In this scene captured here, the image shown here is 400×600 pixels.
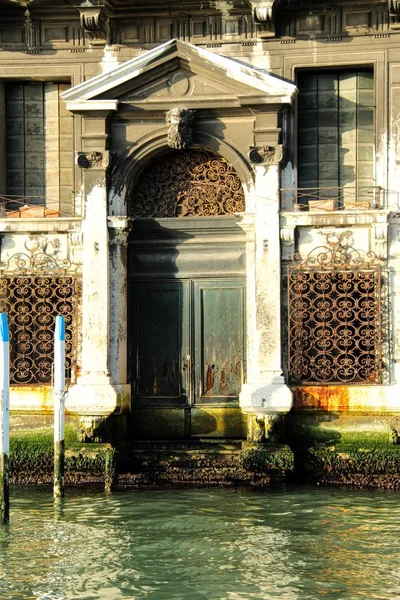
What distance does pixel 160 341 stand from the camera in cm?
1548

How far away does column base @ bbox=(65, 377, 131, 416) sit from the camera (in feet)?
48.5

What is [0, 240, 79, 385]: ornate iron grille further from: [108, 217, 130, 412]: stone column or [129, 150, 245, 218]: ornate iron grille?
[129, 150, 245, 218]: ornate iron grille

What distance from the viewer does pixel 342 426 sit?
14.6m

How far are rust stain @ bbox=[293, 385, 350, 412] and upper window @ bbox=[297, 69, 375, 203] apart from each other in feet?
7.62

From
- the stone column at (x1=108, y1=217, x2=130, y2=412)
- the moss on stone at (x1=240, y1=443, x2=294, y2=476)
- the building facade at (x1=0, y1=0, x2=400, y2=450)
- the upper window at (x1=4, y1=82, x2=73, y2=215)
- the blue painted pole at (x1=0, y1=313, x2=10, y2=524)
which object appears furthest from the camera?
the upper window at (x1=4, y1=82, x2=73, y2=215)

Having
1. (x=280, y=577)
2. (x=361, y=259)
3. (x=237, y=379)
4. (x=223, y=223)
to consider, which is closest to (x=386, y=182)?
(x=361, y=259)

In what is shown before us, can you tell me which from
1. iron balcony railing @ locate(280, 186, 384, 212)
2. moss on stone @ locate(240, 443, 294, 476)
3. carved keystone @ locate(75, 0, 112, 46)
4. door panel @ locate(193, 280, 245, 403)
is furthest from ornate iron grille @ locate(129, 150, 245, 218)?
moss on stone @ locate(240, 443, 294, 476)

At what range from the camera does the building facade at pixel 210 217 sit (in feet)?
48.5

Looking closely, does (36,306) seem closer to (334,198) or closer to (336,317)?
(336,317)

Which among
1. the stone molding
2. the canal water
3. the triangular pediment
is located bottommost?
the canal water

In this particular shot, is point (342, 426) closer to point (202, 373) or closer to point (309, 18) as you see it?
point (202, 373)

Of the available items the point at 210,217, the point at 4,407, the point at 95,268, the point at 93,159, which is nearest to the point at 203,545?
the point at 4,407

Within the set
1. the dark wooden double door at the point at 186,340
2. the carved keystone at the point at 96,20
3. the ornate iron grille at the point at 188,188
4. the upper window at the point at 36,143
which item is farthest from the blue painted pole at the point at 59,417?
the carved keystone at the point at 96,20

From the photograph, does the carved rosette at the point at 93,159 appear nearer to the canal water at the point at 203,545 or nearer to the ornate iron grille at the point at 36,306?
the ornate iron grille at the point at 36,306
